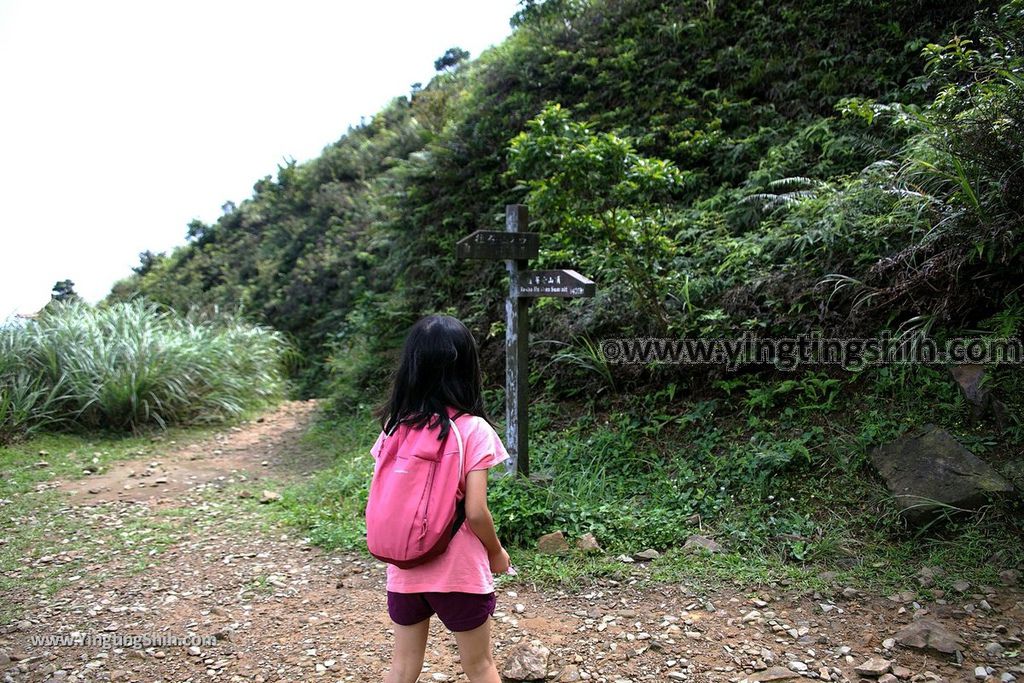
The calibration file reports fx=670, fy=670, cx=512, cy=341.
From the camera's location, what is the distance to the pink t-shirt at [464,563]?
2.07m

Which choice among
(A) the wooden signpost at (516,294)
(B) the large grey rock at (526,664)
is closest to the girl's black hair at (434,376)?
(B) the large grey rock at (526,664)

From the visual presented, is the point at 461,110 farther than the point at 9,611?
Yes

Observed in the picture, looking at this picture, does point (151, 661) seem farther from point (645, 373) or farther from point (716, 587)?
point (645, 373)

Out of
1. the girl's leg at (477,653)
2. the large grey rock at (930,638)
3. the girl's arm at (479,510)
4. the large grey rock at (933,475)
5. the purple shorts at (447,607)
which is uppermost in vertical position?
the girl's arm at (479,510)

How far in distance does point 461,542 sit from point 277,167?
Answer: 17080mm

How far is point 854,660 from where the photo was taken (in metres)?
2.92

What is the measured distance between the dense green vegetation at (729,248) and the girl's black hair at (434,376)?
2228 mm

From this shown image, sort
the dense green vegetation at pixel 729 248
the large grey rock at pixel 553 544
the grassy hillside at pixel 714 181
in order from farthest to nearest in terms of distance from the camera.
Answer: the grassy hillside at pixel 714 181 → the dense green vegetation at pixel 729 248 → the large grey rock at pixel 553 544

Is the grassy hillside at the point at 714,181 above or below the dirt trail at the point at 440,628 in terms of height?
above

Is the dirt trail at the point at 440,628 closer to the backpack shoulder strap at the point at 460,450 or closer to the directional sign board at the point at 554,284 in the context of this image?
the backpack shoulder strap at the point at 460,450

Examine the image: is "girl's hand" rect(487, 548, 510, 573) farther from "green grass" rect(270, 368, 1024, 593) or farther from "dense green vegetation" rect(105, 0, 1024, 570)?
"dense green vegetation" rect(105, 0, 1024, 570)

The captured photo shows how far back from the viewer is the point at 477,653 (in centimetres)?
215

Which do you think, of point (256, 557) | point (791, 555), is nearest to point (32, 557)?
point (256, 557)

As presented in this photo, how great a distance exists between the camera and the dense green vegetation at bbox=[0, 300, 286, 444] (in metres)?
7.30
